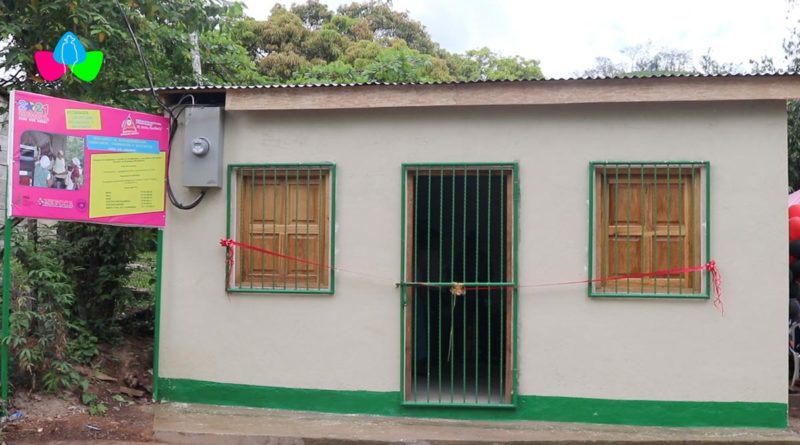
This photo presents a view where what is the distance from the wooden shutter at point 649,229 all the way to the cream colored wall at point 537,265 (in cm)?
14

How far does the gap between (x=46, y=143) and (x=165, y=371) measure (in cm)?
214

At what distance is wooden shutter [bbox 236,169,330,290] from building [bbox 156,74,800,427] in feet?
0.05

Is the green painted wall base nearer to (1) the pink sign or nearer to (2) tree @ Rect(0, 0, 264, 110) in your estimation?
(1) the pink sign

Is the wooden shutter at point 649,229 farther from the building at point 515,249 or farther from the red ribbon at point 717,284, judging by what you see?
the red ribbon at point 717,284

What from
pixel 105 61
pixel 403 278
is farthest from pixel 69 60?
pixel 403 278

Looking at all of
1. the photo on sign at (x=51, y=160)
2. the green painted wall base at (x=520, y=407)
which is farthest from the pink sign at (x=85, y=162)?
the green painted wall base at (x=520, y=407)

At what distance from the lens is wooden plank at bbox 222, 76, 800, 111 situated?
553 cm

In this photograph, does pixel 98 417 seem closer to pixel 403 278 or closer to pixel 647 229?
pixel 403 278

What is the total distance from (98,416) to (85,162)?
2064mm

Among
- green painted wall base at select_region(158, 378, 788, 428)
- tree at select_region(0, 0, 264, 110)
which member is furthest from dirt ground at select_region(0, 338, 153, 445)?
tree at select_region(0, 0, 264, 110)

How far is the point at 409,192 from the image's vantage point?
19.9 ft

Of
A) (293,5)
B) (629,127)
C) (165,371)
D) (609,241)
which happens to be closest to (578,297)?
(609,241)

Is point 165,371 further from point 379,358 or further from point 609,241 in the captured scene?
point 609,241

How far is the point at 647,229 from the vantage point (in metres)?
5.82
